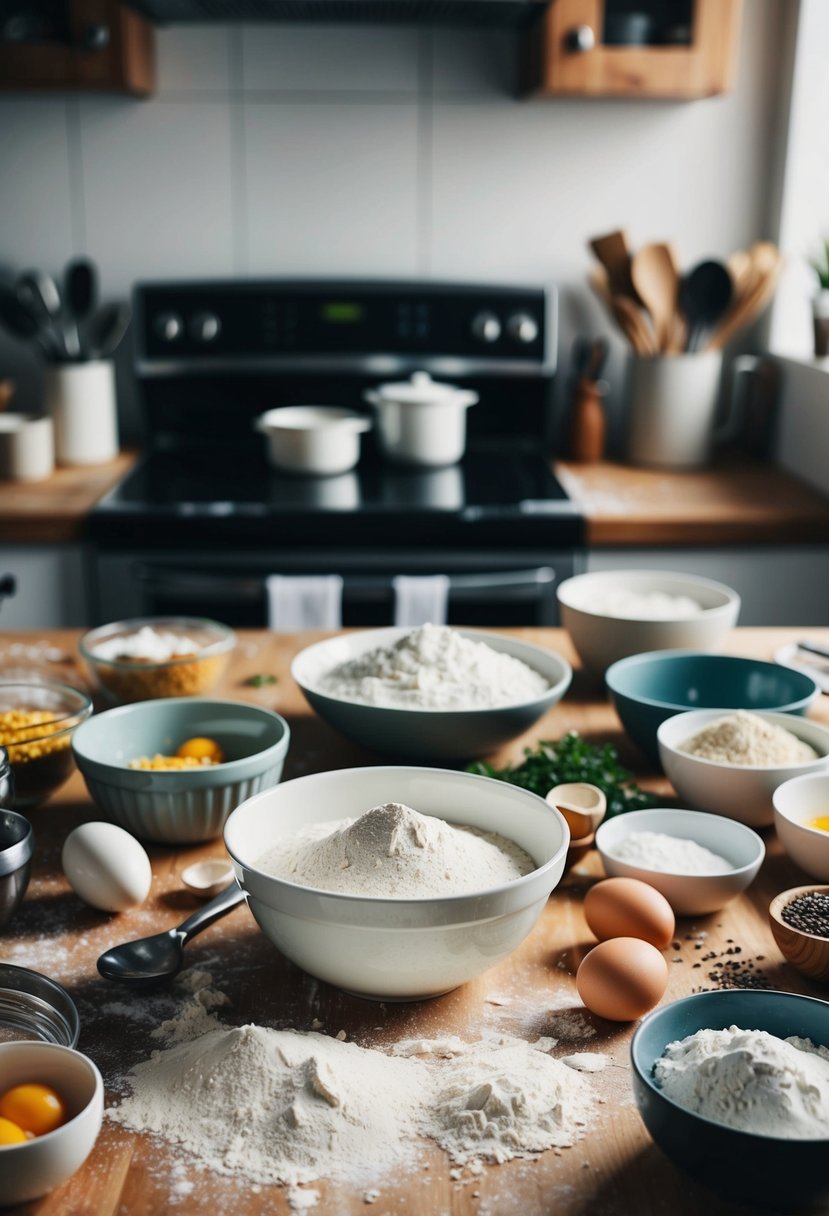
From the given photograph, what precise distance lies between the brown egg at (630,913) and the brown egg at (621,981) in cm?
6

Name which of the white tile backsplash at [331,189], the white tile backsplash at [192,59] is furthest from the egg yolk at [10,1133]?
the white tile backsplash at [192,59]

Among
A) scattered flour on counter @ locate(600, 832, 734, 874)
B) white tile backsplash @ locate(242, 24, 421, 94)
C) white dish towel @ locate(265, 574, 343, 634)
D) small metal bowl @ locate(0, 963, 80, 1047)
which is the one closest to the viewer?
small metal bowl @ locate(0, 963, 80, 1047)

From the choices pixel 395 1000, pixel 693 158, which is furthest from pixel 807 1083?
pixel 693 158

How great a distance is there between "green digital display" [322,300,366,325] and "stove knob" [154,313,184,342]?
0.34m

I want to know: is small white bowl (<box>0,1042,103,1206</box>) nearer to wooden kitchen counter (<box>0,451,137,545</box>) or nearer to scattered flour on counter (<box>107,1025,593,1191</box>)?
scattered flour on counter (<box>107,1025,593,1191</box>)

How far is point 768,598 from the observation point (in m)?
2.46

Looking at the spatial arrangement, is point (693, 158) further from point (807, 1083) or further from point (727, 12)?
point (807, 1083)

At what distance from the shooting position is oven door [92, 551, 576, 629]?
2.35 m

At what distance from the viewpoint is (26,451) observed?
259 centimetres

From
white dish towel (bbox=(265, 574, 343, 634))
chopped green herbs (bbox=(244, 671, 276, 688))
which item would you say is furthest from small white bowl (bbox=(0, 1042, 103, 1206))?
white dish towel (bbox=(265, 574, 343, 634))

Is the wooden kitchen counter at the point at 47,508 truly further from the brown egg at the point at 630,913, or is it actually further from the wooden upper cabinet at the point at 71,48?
the brown egg at the point at 630,913

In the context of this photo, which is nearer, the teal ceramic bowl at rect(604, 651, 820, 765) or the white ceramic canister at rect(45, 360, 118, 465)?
the teal ceramic bowl at rect(604, 651, 820, 765)

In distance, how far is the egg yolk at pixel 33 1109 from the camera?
73cm

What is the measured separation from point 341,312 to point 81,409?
2.11 feet
